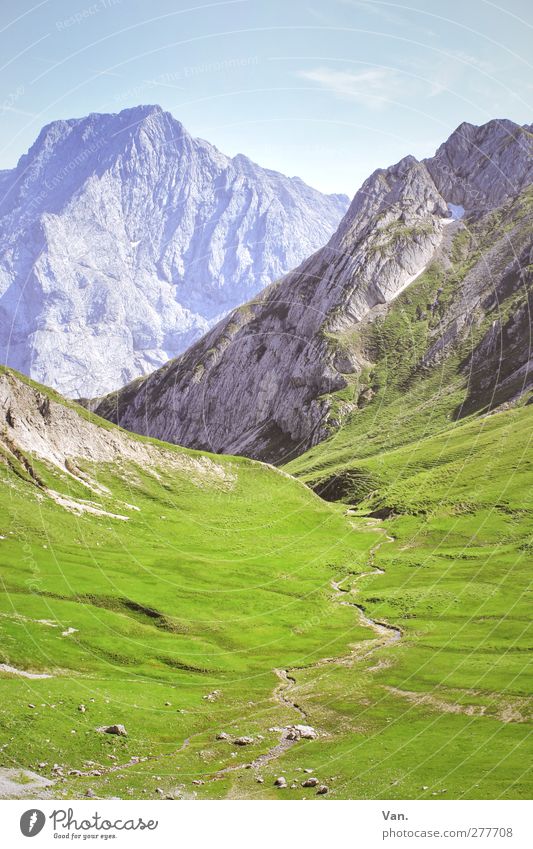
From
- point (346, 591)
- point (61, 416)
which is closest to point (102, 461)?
point (61, 416)

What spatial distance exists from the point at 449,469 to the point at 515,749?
126 m

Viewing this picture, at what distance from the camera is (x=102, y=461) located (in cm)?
13612

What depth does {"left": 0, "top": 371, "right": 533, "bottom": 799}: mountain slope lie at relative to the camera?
4884cm

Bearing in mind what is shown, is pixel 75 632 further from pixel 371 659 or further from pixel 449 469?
pixel 449 469

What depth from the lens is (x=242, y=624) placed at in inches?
3474
